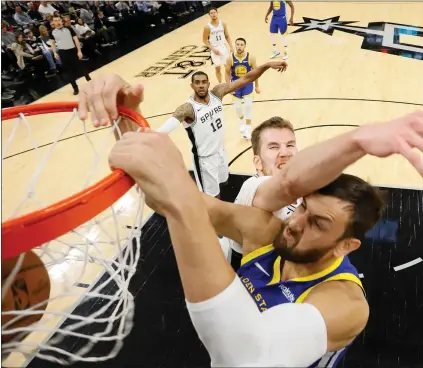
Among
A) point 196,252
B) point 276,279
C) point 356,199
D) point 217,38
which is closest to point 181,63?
point 217,38

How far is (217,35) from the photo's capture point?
8070mm

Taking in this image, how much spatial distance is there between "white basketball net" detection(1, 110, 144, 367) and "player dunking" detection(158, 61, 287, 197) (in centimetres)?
94

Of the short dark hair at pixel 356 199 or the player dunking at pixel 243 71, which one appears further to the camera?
the player dunking at pixel 243 71

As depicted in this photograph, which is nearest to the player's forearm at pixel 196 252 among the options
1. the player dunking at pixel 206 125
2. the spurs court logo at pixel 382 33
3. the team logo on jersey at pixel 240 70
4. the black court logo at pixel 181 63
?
the player dunking at pixel 206 125

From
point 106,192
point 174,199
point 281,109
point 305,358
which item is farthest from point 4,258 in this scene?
point 281,109

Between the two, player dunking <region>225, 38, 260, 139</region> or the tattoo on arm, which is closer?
the tattoo on arm

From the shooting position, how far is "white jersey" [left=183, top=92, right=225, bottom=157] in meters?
4.41

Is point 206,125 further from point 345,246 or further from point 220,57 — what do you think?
point 220,57

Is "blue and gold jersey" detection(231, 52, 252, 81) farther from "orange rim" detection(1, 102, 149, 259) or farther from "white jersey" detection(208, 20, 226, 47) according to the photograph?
"orange rim" detection(1, 102, 149, 259)

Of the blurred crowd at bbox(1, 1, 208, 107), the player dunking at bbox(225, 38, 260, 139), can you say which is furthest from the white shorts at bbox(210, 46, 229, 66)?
the blurred crowd at bbox(1, 1, 208, 107)

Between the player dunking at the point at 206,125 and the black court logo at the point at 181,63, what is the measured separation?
5.01 metres

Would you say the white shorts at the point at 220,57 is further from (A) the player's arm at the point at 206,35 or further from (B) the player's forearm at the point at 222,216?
(B) the player's forearm at the point at 222,216

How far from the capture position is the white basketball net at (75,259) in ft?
4.26

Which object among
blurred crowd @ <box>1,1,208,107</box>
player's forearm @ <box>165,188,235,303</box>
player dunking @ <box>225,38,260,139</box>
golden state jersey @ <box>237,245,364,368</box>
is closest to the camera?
player's forearm @ <box>165,188,235,303</box>
